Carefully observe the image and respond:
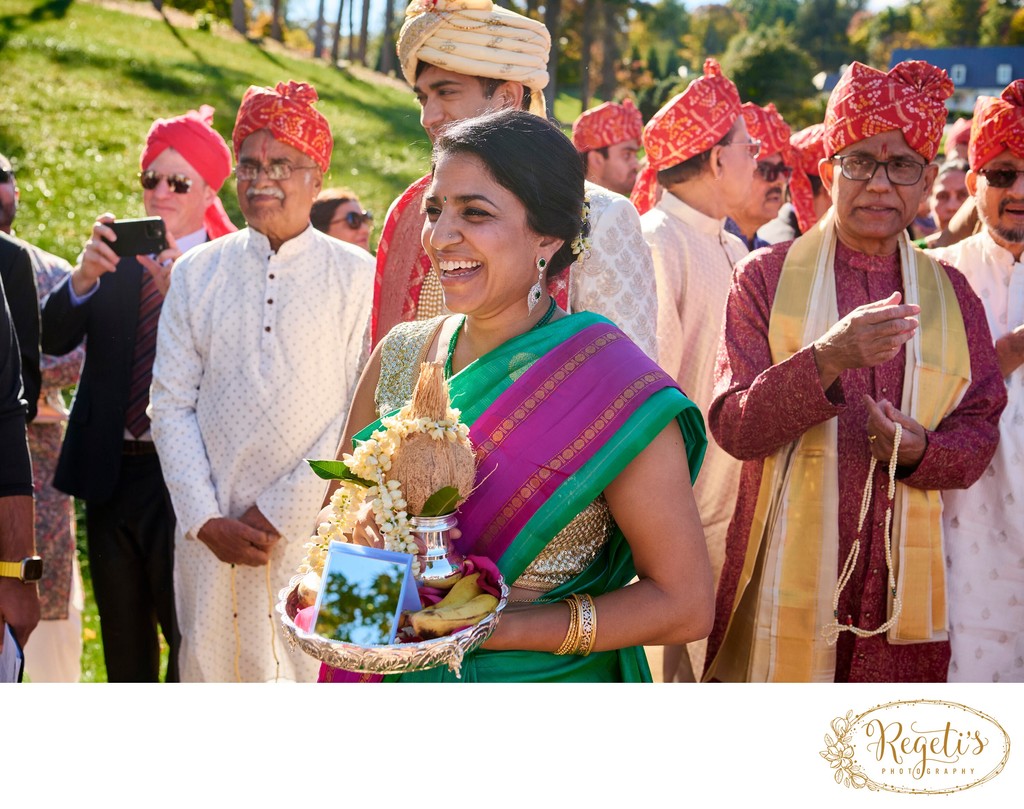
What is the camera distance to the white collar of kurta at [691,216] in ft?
15.2

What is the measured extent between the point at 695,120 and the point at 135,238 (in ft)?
7.41

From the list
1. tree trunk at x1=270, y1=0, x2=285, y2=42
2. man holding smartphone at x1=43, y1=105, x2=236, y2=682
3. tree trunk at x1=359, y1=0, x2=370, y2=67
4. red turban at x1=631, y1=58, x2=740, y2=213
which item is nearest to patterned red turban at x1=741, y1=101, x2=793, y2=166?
red turban at x1=631, y1=58, x2=740, y2=213

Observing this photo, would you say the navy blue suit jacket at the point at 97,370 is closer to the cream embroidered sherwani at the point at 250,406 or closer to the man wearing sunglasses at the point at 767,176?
the cream embroidered sherwani at the point at 250,406

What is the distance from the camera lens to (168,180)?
4777 mm

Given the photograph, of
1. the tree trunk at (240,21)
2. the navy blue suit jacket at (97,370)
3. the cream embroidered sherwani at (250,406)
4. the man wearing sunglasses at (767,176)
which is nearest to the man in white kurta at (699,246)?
the cream embroidered sherwani at (250,406)

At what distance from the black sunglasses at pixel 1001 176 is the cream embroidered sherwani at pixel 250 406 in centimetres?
221

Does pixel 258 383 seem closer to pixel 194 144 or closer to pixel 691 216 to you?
pixel 194 144

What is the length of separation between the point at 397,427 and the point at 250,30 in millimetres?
7725

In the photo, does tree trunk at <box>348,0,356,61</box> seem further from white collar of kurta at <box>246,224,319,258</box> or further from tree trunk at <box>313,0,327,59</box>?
white collar of kurta at <box>246,224,319,258</box>

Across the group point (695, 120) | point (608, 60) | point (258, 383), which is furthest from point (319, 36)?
point (258, 383)

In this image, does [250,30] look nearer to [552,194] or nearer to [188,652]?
[188,652]

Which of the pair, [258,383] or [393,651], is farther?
[258,383]
